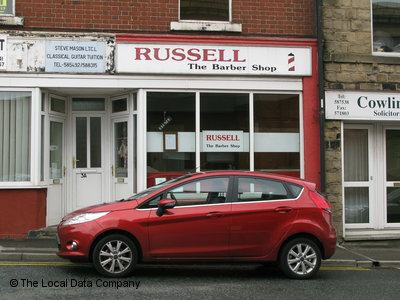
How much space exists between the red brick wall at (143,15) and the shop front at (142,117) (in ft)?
1.08

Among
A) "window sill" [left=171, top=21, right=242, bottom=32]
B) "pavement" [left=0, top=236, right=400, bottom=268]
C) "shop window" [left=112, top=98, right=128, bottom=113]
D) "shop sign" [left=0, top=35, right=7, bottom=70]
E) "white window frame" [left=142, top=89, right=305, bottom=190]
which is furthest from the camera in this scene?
"shop window" [left=112, top=98, right=128, bottom=113]

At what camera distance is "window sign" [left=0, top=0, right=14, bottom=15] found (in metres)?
9.71

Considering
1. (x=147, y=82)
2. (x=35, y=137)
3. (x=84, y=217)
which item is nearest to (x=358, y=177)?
(x=147, y=82)

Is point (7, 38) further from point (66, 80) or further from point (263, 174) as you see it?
point (263, 174)

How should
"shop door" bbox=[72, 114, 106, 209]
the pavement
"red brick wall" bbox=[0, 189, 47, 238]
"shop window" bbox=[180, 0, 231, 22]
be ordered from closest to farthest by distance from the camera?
the pavement < "red brick wall" bbox=[0, 189, 47, 238] < "shop window" bbox=[180, 0, 231, 22] < "shop door" bbox=[72, 114, 106, 209]

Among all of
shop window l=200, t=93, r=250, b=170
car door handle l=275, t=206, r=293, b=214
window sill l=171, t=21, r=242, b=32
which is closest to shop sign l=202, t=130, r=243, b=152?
shop window l=200, t=93, r=250, b=170

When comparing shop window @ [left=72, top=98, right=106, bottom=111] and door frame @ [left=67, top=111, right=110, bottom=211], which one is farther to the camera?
shop window @ [left=72, top=98, right=106, bottom=111]

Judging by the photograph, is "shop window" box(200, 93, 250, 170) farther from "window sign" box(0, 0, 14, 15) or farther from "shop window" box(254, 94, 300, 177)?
"window sign" box(0, 0, 14, 15)

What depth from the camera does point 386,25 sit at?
35.3 ft

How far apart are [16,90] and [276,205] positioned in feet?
20.1

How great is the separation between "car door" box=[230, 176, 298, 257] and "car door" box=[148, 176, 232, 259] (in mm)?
136

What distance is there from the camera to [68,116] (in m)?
10.7

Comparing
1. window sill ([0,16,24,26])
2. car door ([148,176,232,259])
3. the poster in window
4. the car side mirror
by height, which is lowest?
car door ([148,176,232,259])

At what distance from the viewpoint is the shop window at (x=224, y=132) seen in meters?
10.2
